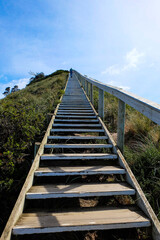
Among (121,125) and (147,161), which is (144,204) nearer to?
(147,161)

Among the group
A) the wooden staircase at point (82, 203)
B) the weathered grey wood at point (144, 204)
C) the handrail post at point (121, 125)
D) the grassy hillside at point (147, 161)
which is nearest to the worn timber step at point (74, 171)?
the wooden staircase at point (82, 203)

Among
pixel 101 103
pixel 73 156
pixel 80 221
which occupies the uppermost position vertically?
pixel 101 103

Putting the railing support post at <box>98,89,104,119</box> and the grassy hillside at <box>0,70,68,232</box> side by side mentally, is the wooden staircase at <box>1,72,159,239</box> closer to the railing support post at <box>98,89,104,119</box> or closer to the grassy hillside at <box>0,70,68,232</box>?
the grassy hillside at <box>0,70,68,232</box>

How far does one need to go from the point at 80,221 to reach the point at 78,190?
1.28 feet

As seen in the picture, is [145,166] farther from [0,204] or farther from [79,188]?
[0,204]

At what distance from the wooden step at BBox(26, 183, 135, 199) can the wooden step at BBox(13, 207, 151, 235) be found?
0.61 ft

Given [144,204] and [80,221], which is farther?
[144,204]

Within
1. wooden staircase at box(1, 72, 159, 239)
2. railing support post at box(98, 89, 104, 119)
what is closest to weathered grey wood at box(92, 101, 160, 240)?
wooden staircase at box(1, 72, 159, 239)

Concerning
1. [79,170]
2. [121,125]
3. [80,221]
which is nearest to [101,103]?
[121,125]

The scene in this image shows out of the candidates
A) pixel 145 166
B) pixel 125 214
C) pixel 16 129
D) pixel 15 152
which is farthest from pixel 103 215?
pixel 16 129

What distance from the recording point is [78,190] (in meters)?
1.93

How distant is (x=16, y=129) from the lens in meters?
3.09

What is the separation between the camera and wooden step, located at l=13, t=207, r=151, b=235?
1.49 metres

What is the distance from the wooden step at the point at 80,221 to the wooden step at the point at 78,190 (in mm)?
187
